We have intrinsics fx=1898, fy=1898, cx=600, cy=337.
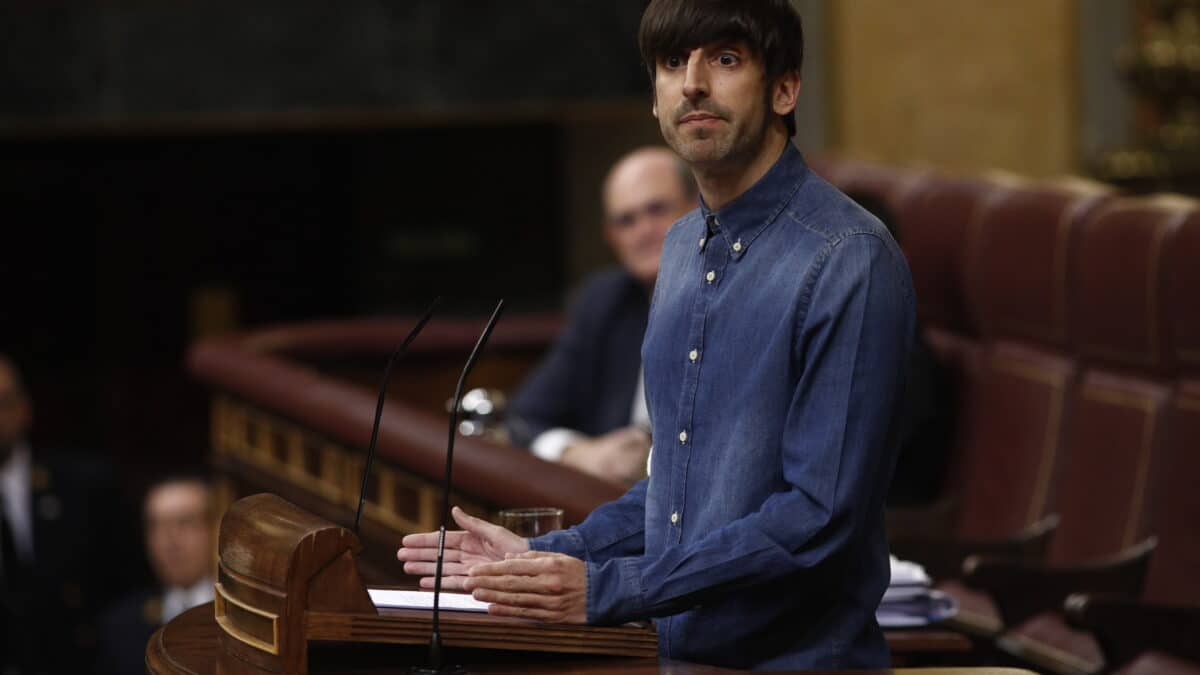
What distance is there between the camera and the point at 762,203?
65.4 inches

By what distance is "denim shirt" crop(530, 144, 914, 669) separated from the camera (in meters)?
1.56

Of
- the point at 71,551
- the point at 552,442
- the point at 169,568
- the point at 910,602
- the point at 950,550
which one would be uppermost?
the point at 910,602

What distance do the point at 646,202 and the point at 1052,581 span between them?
1.26 m

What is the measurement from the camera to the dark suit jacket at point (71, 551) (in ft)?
17.5

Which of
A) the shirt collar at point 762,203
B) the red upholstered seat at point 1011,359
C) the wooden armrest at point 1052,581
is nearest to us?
the shirt collar at point 762,203

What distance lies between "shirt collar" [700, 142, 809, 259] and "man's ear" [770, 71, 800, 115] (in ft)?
0.14

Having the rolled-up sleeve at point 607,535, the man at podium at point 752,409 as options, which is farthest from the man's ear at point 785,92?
the rolled-up sleeve at point 607,535

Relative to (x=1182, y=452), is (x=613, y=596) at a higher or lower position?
higher

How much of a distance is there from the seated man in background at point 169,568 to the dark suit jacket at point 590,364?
48.5 inches

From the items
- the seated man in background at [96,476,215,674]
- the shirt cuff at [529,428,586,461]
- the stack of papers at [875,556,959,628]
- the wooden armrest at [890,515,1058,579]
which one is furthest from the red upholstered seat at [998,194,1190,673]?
the seated man in background at [96,476,215,674]

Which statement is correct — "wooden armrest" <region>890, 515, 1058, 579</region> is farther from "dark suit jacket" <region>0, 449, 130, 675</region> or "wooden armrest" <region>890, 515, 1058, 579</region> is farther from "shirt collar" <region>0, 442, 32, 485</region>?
"shirt collar" <region>0, 442, 32, 485</region>

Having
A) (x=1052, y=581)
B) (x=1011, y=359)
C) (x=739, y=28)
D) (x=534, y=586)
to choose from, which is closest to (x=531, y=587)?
(x=534, y=586)

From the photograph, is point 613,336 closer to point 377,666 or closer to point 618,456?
point 618,456

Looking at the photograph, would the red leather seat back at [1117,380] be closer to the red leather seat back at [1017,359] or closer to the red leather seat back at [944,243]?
the red leather seat back at [1017,359]
